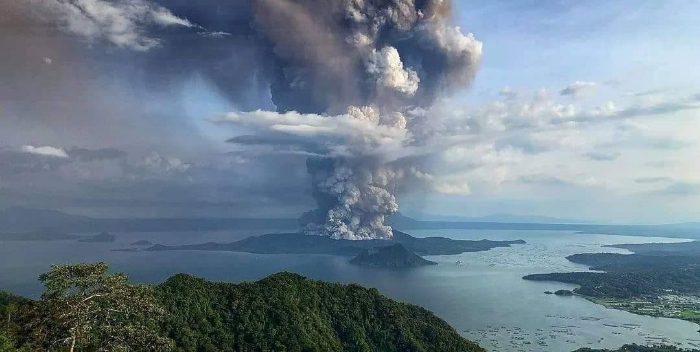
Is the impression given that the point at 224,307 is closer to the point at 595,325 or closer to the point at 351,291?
the point at 351,291

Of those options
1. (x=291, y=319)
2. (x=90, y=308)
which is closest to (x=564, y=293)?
(x=291, y=319)

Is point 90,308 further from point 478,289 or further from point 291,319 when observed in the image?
point 478,289

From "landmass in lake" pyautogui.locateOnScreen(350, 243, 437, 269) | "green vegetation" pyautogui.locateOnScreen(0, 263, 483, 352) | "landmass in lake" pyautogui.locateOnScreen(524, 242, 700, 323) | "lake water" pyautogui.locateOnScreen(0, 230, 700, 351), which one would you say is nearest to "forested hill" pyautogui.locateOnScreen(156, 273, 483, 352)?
"green vegetation" pyautogui.locateOnScreen(0, 263, 483, 352)

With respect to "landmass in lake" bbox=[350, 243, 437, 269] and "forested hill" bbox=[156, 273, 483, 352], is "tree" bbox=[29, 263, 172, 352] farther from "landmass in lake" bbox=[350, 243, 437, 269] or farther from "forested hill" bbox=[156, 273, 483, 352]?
"landmass in lake" bbox=[350, 243, 437, 269]

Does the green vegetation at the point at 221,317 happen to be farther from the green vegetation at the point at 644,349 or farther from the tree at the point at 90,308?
the green vegetation at the point at 644,349

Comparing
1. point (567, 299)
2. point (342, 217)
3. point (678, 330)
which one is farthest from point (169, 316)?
point (342, 217)

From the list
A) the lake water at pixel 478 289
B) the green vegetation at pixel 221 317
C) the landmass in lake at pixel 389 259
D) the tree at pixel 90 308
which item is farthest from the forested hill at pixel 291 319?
the landmass in lake at pixel 389 259

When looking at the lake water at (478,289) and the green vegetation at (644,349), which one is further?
the lake water at (478,289)
